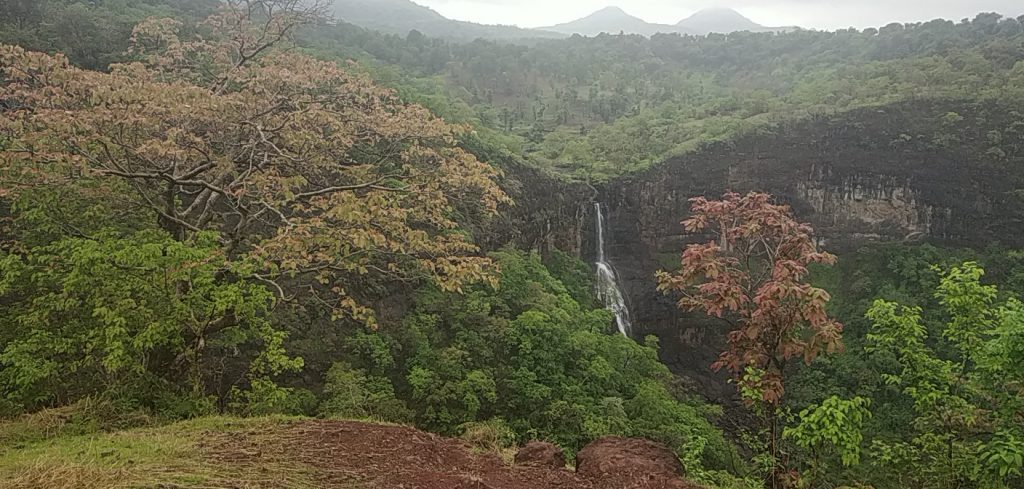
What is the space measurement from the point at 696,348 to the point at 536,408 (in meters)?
19.1

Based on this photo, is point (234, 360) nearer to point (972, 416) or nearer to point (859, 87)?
point (972, 416)

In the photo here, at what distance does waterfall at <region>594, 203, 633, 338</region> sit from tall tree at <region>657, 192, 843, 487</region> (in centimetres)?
1725

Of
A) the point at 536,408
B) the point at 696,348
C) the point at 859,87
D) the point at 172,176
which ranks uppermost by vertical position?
the point at 859,87

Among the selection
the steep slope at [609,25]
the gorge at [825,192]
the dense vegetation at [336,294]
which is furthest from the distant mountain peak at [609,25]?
the dense vegetation at [336,294]

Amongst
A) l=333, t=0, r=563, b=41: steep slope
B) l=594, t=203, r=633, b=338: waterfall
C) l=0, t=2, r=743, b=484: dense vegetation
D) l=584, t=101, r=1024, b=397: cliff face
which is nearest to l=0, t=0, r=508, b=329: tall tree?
l=0, t=2, r=743, b=484: dense vegetation

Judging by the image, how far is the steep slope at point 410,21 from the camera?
87.0m

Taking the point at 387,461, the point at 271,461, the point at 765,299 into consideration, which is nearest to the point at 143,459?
the point at 271,461

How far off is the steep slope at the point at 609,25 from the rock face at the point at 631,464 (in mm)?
147841

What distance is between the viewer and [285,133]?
886 centimetres

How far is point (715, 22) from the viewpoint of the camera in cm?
15962

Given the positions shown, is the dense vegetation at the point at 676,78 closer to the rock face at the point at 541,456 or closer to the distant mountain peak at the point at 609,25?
the rock face at the point at 541,456

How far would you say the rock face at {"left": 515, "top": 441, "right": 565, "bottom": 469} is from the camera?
230 inches

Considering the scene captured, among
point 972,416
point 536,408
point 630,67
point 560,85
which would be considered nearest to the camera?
point 972,416

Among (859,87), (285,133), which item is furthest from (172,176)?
(859,87)
